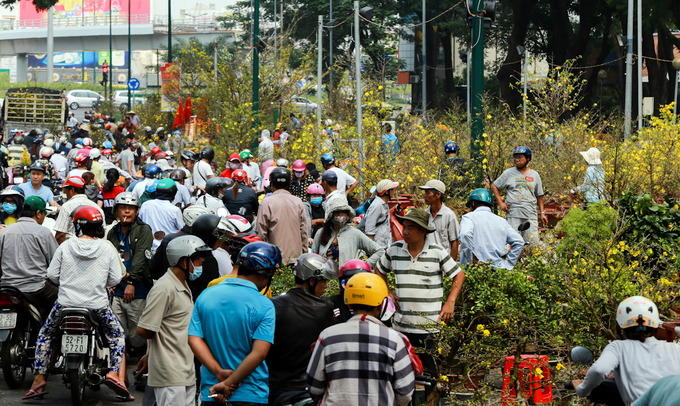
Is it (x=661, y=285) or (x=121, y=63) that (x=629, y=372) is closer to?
(x=661, y=285)

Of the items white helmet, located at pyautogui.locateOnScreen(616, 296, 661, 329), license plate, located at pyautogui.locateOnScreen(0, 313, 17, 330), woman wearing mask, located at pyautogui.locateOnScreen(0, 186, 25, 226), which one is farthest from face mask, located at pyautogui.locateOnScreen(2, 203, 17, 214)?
white helmet, located at pyautogui.locateOnScreen(616, 296, 661, 329)

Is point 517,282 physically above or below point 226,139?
below

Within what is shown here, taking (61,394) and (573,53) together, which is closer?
(61,394)

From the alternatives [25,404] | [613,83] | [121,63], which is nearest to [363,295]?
[25,404]

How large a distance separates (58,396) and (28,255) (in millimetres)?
1376

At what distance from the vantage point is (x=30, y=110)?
32438 mm

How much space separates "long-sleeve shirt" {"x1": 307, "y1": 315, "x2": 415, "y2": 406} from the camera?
422cm

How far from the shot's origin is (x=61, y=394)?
7.84 m

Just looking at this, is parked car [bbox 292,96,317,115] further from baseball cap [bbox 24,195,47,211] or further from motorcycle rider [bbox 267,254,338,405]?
motorcycle rider [bbox 267,254,338,405]

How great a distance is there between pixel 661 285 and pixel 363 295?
131 inches

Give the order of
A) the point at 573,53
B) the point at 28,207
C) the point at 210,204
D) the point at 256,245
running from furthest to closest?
the point at 573,53, the point at 210,204, the point at 28,207, the point at 256,245

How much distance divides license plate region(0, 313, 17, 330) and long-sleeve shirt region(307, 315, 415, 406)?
448cm

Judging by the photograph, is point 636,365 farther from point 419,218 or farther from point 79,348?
point 79,348

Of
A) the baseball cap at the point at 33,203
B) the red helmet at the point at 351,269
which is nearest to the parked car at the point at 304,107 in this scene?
the baseball cap at the point at 33,203
